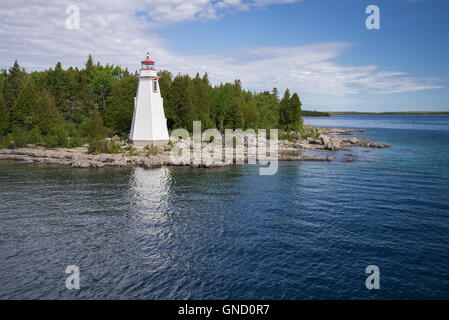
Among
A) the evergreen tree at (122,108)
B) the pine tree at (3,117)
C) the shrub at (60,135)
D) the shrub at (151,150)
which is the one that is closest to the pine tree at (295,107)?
the evergreen tree at (122,108)

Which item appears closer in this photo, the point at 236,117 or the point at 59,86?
the point at 59,86

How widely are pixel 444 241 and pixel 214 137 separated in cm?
5922

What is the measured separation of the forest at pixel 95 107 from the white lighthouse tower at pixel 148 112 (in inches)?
358

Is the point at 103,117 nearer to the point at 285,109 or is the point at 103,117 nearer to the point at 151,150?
the point at 151,150

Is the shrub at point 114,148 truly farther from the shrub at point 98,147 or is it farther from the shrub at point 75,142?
the shrub at point 75,142

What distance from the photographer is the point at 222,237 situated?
72.4 feet

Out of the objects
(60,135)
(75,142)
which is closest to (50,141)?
(60,135)

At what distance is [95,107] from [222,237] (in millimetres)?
66061

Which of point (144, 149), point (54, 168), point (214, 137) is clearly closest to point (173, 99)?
point (214, 137)

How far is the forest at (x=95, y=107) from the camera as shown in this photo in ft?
206

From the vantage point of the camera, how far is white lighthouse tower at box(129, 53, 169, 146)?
5591 cm

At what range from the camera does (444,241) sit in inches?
844
